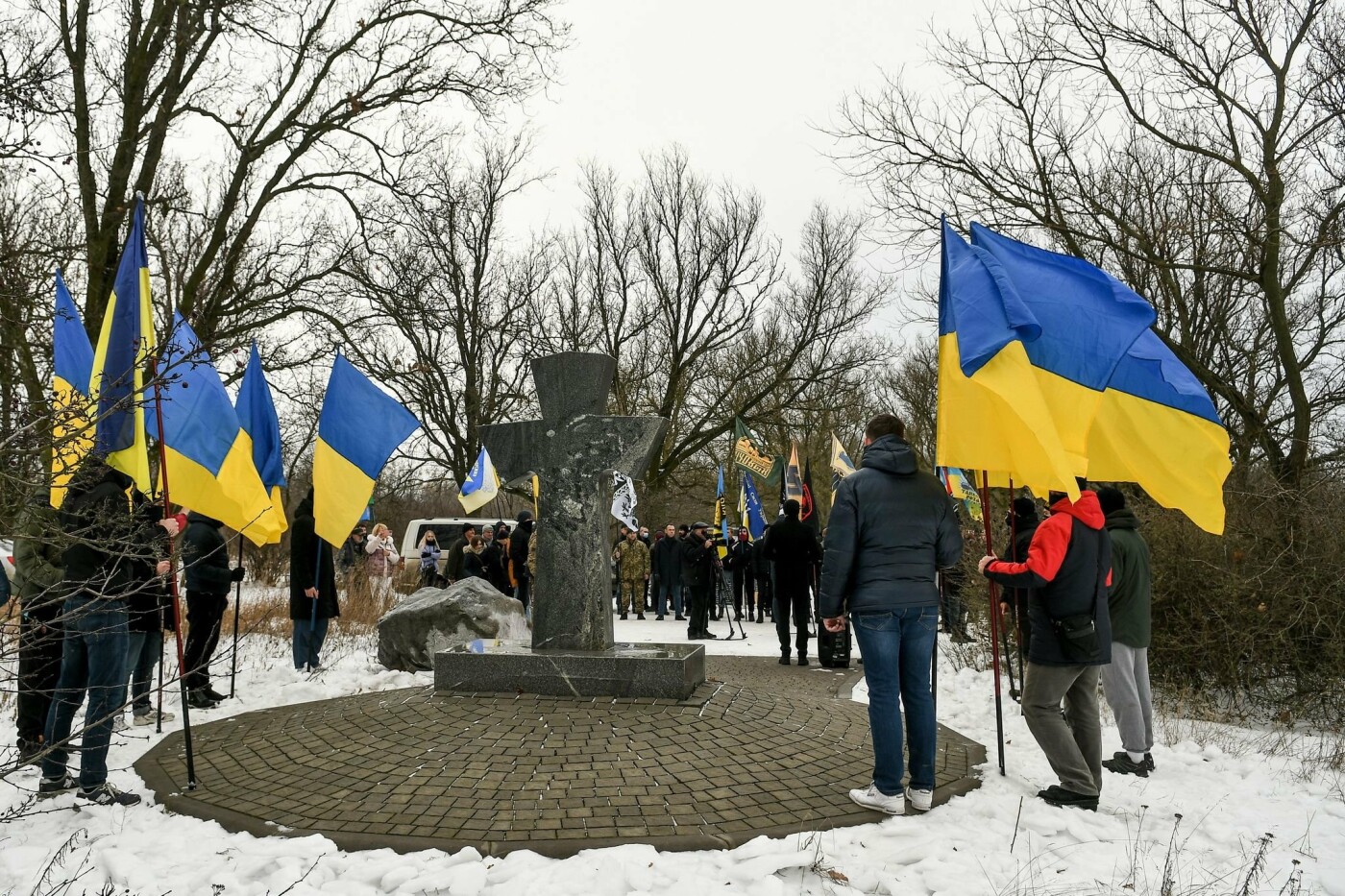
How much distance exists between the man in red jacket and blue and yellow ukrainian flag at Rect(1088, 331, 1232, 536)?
88cm

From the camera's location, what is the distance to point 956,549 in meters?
5.04

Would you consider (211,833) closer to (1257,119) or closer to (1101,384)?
(1101,384)

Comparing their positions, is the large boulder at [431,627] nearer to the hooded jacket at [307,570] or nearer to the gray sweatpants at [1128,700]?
the hooded jacket at [307,570]

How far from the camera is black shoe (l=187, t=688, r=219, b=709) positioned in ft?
25.7

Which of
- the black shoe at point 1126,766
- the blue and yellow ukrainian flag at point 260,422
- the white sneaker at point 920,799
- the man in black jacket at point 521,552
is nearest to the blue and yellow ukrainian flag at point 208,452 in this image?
the blue and yellow ukrainian flag at point 260,422

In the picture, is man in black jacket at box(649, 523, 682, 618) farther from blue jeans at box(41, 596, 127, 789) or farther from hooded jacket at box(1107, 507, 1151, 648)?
blue jeans at box(41, 596, 127, 789)

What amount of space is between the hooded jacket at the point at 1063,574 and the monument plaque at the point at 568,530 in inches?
111

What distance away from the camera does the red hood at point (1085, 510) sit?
198 inches

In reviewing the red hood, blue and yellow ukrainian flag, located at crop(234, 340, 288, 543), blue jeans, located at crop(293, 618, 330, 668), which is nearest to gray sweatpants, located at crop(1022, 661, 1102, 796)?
the red hood

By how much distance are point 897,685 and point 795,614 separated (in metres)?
5.96

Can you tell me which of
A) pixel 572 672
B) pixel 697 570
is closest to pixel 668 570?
pixel 697 570

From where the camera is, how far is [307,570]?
380 inches

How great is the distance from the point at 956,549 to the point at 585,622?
351 centimetres

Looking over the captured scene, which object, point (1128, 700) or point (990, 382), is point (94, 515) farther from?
point (1128, 700)
